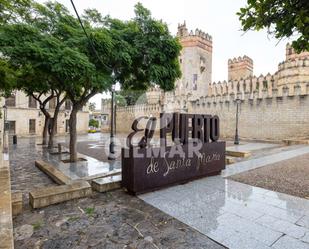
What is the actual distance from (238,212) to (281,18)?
2.99 meters

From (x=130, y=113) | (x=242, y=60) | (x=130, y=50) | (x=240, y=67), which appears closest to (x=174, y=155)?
(x=130, y=50)

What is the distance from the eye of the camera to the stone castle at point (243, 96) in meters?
13.9

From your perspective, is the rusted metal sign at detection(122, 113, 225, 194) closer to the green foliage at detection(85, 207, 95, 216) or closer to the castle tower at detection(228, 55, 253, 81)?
the green foliage at detection(85, 207, 95, 216)

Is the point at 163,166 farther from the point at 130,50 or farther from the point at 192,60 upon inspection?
the point at 192,60

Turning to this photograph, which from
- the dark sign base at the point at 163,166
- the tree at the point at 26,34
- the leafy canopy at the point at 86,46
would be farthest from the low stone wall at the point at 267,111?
the tree at the point at 26,34

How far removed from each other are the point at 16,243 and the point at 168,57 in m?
6.33

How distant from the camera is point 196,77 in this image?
33.8 m

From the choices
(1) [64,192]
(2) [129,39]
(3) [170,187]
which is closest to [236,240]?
(3) [170,187]

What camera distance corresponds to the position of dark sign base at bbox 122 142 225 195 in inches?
157

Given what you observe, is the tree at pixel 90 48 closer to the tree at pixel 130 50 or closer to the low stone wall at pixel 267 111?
the tree at pixel 130 50

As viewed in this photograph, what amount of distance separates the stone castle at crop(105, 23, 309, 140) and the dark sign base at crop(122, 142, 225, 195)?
1194cm

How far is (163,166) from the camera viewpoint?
4383 mm

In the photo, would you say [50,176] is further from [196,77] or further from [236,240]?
[196,77]

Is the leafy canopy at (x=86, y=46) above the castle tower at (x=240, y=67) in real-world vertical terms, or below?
below
